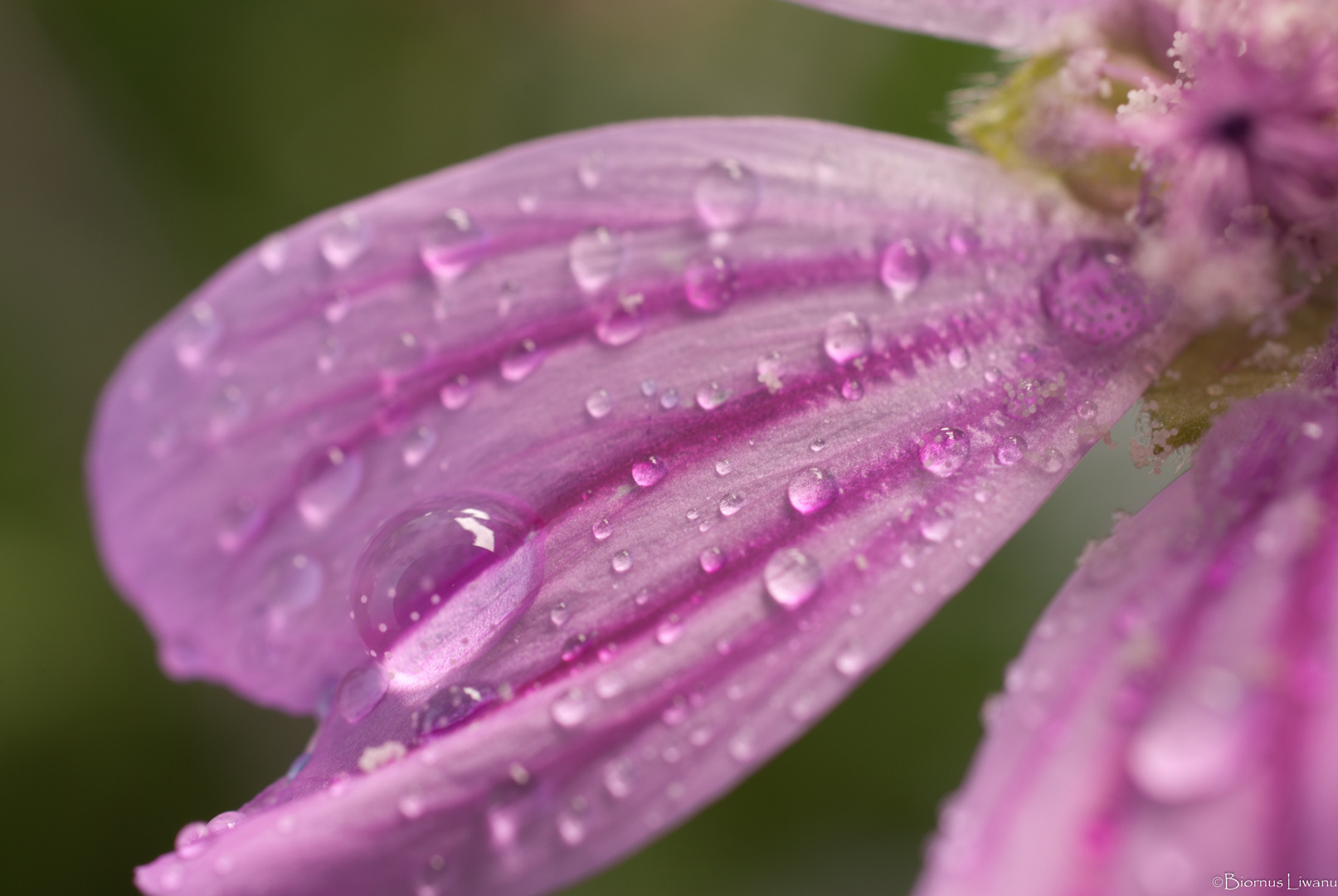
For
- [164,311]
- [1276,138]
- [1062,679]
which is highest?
[1276,138]

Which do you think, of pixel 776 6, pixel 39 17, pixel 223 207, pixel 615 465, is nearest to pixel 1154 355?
pixel 615 465

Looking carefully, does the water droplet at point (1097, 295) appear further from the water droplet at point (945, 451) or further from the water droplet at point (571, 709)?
the water droplet at point (571, 709)

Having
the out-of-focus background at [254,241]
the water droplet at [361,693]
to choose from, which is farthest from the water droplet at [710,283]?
the out-of-focus background at [254,241]

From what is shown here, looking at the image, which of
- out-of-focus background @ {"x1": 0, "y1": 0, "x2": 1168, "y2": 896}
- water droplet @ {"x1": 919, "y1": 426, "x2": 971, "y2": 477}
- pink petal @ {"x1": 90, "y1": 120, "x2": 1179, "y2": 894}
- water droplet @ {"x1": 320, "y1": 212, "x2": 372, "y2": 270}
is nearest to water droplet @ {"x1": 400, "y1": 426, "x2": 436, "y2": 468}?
pink petal @ {"x1": 90, "y1": 120, "x2": 1179, "y2": 894}

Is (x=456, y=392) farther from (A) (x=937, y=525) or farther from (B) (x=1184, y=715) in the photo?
(B) (x=1184, y=715)

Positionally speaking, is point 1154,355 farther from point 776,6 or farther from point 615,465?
point 776,6

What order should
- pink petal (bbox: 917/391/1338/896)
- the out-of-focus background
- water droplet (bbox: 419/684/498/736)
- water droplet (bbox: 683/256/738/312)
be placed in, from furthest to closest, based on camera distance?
the out-of-focus background < water droplet (bbox: 683/256/738/312) < water droplet (bbox: 419/684/498/736) < pink petal (bbox: 917/391/1338/896)

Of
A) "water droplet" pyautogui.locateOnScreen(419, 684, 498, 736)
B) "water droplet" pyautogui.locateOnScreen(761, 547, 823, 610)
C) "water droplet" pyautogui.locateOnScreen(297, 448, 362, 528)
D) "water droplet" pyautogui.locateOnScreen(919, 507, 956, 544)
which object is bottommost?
"water droplet" pyautogui.locateOnScreen(419, 684, 498, 736)

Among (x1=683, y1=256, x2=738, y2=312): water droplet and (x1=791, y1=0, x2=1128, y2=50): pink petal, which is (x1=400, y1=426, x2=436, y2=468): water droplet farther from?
(x1=791, y1=0, x2=1128, y2=50): pink petal
